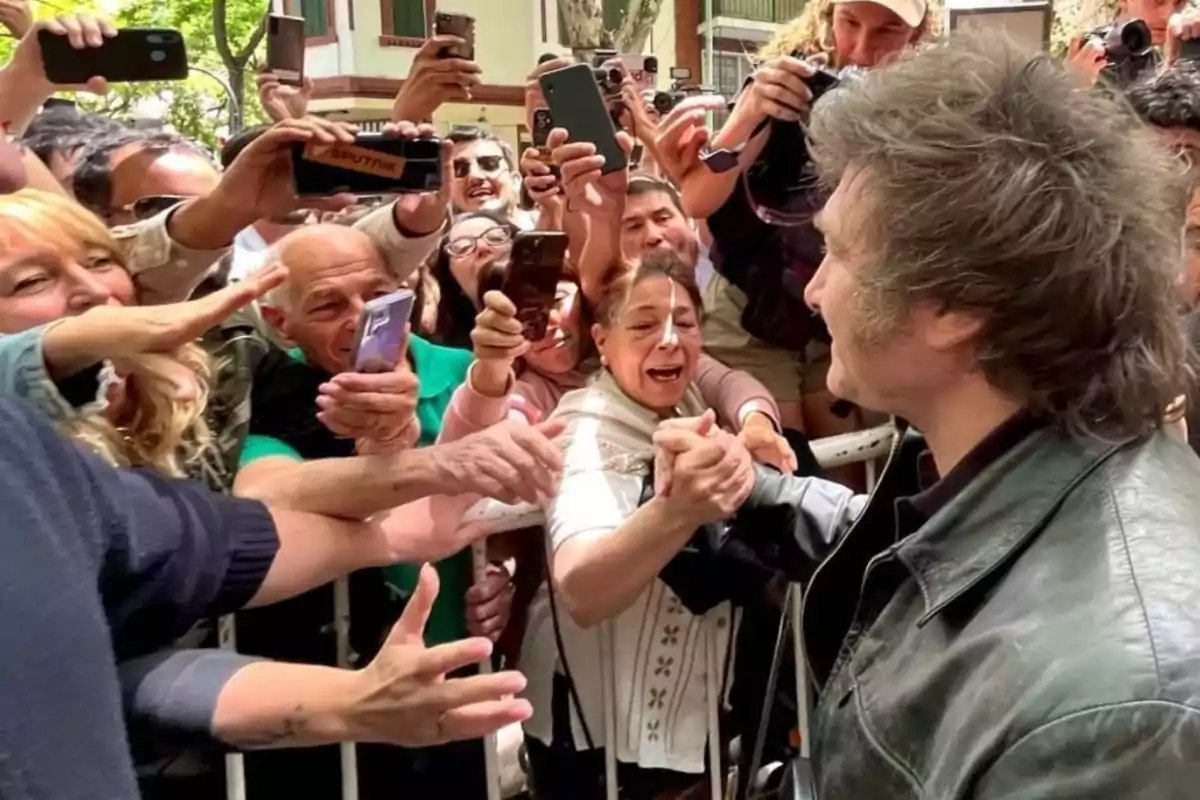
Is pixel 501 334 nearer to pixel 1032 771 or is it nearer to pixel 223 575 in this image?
pixel 223 575

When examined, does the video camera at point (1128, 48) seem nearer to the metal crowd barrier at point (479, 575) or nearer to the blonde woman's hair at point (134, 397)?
the metal crowd barrier at point (479, 575)

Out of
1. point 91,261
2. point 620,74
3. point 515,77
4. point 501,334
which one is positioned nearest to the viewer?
point 91,261

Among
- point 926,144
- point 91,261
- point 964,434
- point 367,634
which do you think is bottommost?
point 367,634

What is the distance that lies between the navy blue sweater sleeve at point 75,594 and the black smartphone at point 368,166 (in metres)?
0.71

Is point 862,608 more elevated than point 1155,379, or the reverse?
point 1155,379

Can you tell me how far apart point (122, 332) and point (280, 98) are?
4.78 ft

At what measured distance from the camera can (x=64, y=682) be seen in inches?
38.7

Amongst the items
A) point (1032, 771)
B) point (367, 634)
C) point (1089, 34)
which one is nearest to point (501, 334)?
point (367, 634)

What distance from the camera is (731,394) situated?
2.12 m

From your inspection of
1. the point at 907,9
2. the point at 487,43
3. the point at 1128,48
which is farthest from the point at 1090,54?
the point at 487,43

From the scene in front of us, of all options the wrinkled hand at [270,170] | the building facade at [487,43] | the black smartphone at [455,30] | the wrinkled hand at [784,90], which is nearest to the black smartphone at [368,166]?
the wrinkled hand at [270,170]

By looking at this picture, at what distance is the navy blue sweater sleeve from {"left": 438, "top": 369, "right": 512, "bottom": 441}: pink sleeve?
57 cm

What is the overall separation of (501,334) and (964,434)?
0.76 m

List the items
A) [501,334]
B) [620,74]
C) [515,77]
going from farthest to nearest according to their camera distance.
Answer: [515,77], [620,74], [501,334]
